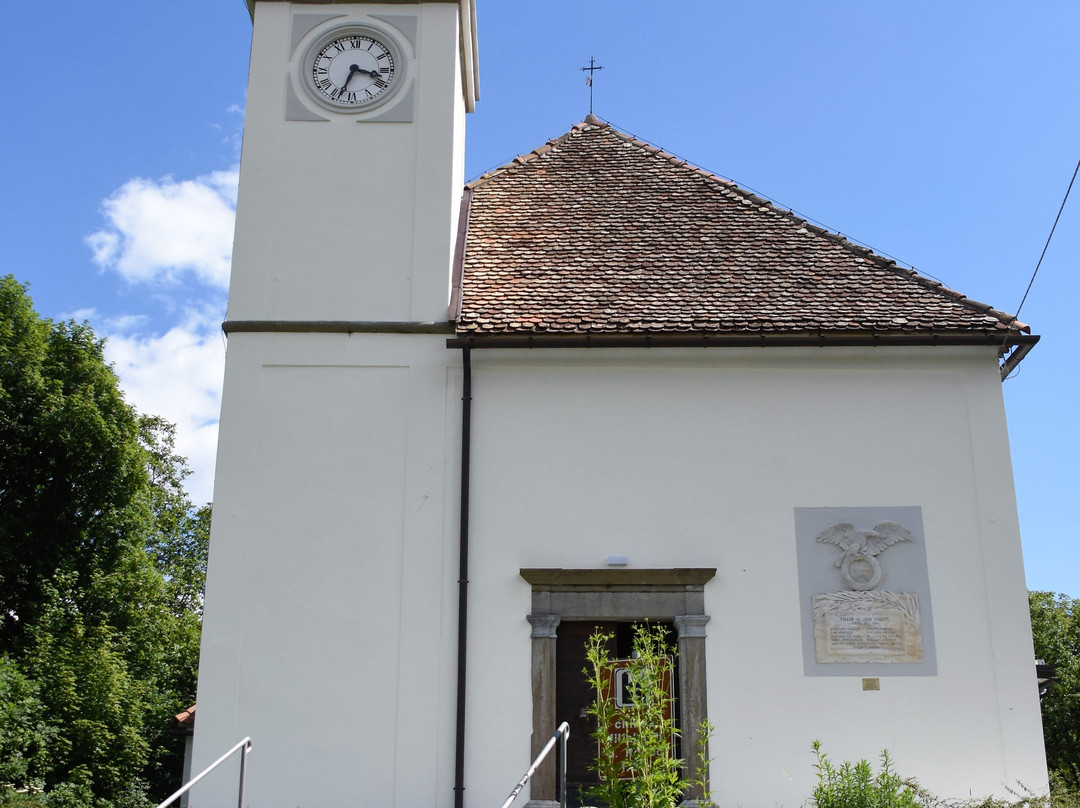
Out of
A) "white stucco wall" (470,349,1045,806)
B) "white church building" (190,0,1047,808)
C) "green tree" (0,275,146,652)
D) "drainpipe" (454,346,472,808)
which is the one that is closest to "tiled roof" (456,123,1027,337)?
"white church building" (190,0,1047,808)

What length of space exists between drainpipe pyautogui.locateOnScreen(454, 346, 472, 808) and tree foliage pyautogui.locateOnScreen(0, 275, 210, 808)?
43.0 feet

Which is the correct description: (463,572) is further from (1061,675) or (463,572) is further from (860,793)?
(1061,675)

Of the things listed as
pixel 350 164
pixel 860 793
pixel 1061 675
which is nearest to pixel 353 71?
pixel 350 164

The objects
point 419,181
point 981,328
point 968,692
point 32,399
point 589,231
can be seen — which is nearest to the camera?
point 968,692

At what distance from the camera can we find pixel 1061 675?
31.4m

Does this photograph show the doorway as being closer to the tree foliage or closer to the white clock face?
the white clock face

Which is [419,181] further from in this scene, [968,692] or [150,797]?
[150,797]

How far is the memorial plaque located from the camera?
10.2m

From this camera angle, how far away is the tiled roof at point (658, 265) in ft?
36.7

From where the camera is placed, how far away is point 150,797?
24922mm

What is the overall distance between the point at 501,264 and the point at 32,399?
15.8 m

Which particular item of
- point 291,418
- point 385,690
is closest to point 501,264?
point 291,418

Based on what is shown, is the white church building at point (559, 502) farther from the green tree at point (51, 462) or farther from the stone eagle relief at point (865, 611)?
the green tree at point (51, 462)

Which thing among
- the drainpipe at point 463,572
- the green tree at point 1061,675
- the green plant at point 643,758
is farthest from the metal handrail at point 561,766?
the green tree at point 1061,675
